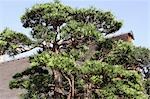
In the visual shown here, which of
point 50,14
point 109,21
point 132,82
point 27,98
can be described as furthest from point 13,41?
point 132,82

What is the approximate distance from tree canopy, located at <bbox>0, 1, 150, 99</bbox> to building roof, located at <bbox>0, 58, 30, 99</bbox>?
9.08m

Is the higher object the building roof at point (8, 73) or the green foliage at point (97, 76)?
the building roof at point (8, 73)

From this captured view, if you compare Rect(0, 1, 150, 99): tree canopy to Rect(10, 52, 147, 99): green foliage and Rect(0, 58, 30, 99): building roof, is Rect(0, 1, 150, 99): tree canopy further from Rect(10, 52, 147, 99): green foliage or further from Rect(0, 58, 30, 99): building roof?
Rect(0, 58, 30, 99): building roof

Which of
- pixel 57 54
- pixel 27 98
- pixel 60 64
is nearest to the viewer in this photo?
pixel 60 64

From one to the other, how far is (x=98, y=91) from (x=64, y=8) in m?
1.61

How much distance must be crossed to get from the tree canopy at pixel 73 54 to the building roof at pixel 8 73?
29.8ft

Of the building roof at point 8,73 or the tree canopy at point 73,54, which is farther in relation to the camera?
the building roof at point 8,73

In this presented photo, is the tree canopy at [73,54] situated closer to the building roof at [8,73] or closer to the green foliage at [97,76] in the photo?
the green foliage at [97,76]

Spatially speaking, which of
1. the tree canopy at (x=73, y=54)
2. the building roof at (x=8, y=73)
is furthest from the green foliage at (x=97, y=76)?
the building roof at (x=8, y=73)

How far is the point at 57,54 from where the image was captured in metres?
6.35

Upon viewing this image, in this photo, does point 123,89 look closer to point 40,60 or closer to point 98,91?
point 98,91

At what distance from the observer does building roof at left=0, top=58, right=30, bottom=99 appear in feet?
53.1

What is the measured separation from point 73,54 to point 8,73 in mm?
10840

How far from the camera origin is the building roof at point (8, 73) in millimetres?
16195
